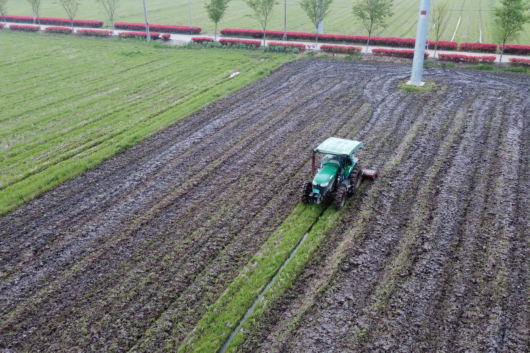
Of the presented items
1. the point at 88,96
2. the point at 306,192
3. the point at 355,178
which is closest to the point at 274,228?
the point at 306,192

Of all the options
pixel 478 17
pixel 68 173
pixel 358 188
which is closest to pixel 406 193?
pixel 358 188

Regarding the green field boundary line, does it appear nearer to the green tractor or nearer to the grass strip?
the grass strip

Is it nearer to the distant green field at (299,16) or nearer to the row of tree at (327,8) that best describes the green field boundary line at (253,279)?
the row of tree at (327,8)

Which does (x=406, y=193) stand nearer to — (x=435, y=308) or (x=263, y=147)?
(x=435, y=308)

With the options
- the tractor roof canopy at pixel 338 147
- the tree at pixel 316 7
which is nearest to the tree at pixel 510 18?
the tree at pixel 316 7

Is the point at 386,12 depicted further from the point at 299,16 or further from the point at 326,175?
the point at 326,175

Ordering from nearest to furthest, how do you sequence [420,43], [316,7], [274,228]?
[274,228]
[420,43]
[316,7]

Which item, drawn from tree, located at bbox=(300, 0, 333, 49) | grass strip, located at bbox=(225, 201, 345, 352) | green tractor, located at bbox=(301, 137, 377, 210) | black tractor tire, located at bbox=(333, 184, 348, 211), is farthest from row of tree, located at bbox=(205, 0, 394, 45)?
grass strip, located at bbox=(225, 201, 345, 352)
